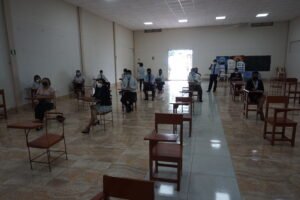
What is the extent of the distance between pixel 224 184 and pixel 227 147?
47.4 inches

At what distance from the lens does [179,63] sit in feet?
52.4

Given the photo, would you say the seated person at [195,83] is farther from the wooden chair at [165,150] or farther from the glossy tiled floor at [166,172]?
the wooden chair at [165,150]

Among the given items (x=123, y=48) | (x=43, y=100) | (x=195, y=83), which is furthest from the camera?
(x=123, y=48)

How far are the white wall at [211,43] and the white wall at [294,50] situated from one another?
1.91 feet

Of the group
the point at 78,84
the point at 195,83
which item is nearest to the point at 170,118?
the point at 195,83

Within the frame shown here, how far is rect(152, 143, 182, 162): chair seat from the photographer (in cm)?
244

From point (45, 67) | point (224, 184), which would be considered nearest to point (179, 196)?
point (224, 184)

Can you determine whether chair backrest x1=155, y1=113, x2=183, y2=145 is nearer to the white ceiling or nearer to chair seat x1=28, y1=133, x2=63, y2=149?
chair seat x1=28, y1=133, x2=63, y2=149

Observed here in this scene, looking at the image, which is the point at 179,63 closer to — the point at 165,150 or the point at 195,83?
the point at 195,83

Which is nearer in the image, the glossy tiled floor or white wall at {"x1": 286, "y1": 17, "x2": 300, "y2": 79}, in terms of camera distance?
the glossy tiled floor

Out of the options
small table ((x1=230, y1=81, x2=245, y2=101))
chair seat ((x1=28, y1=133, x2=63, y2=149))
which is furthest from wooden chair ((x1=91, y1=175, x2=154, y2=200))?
small table ((x1=230, y1=81, x2=245, y2=101))

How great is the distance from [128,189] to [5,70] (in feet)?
20.9

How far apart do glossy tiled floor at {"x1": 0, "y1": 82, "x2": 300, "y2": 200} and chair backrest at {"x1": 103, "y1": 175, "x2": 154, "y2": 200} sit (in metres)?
1.11

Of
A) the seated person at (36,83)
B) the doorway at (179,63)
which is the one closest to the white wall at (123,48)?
the doorway at (179,63)
